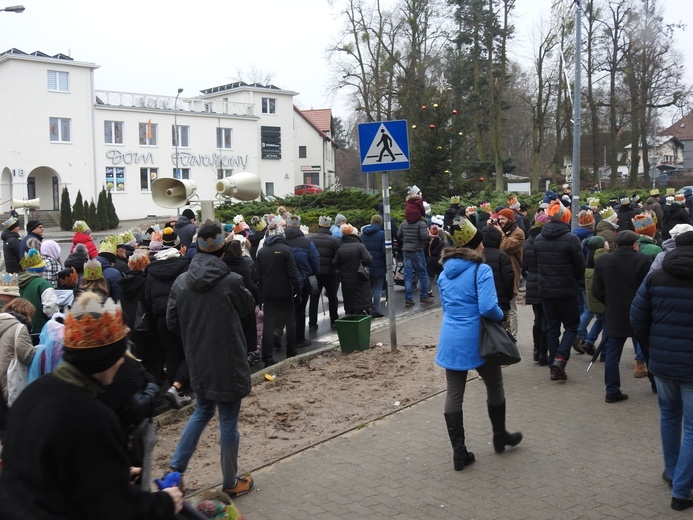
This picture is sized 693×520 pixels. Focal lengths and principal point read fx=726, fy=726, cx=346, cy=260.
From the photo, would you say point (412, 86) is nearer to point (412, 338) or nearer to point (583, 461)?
point (412, 338)

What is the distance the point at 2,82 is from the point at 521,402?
166 feet

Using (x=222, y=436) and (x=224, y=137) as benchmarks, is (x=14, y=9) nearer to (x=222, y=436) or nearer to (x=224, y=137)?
(x=222, y=436)

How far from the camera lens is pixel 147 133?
55094mm

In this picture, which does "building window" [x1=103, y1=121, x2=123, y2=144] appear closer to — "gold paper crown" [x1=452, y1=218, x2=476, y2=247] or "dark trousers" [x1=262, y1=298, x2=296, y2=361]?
"dark trousers" [x1=262, y1=298, x2=296, y2=361]

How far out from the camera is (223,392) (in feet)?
17.7

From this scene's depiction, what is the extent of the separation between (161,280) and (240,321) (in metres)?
2.29

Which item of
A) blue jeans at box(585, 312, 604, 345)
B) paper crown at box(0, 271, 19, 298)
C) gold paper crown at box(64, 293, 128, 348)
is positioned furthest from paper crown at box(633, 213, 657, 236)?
gold paper crown at box(64, 293, 128, 348)

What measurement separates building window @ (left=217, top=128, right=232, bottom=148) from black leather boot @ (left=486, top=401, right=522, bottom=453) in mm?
56755

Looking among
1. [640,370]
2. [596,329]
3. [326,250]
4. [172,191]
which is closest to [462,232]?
[640,370]

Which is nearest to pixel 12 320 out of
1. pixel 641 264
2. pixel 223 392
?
pixel 223 392

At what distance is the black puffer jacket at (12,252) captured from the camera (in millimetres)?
13305

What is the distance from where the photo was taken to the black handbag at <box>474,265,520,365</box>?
19.2 ft

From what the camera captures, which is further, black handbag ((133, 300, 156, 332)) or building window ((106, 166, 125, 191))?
building window ((106, 166, 125, 191))

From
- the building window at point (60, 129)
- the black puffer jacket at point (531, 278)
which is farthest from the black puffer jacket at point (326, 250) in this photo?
the building window at point (60, 129)
